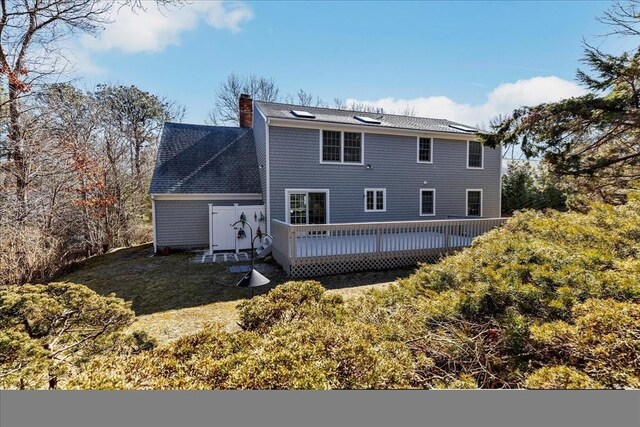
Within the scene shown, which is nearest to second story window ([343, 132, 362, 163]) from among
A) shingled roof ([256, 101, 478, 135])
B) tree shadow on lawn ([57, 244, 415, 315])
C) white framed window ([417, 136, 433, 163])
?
shingled roof ([256, 101, 478, 135])

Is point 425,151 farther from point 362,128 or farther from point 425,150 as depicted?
point 362,128

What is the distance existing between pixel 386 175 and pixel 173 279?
918 cm

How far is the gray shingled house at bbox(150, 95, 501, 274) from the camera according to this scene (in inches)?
441

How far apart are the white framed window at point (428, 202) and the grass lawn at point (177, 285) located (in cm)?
552

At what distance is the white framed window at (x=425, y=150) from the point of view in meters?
13.1

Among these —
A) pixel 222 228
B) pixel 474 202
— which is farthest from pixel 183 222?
pixel 474 202

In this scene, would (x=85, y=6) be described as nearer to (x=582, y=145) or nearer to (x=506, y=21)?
(x=506, y=21)

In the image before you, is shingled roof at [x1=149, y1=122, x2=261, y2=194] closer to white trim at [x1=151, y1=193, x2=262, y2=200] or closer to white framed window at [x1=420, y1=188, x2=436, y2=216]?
white trim at [x1=151, y1=193, x2=262, y2=200]

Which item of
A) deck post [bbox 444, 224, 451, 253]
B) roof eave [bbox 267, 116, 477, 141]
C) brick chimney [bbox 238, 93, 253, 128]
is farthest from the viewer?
brick chimney [bbox 238, 93, 253, 128]

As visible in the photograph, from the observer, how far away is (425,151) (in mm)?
13148

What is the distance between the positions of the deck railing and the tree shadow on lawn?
39 centimetres

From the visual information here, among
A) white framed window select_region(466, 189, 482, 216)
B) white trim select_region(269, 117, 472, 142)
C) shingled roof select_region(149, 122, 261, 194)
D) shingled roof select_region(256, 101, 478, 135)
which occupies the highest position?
shingled roof select_region(256, 101, 478, 135)

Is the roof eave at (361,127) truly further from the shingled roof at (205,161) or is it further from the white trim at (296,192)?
the shingled roof at (205,161)

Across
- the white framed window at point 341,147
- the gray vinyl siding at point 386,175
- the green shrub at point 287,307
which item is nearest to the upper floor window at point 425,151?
the gray vinyl siding at point 386,175
